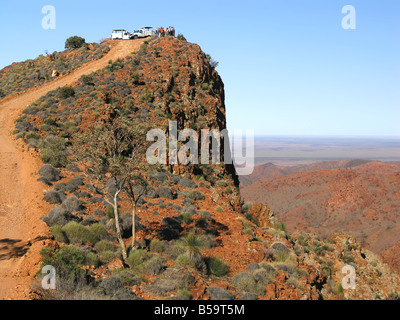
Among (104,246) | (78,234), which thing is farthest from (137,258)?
(78,234)

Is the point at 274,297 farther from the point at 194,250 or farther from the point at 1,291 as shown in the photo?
the point at 1,291

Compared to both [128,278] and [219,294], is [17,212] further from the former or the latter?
[219,294]

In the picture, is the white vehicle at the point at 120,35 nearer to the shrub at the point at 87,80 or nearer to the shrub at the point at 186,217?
the shrub at the point at 87,80

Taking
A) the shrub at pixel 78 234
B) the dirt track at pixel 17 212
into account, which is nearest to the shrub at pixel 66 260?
the dirt track at pixel 17 212

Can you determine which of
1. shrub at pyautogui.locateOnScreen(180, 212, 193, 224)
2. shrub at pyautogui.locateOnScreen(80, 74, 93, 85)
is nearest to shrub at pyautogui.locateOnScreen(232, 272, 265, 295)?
shrub at pyautogui.locateOnScreen(180, 212, 193, 224)

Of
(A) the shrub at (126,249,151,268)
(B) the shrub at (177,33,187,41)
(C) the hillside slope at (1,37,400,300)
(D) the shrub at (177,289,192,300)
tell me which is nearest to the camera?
(D) the shrub at (177,289,192,300)

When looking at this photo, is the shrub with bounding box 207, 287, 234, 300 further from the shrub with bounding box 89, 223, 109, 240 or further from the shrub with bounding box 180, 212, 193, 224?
the shrub with bounding box 180, 212, 193, 224
